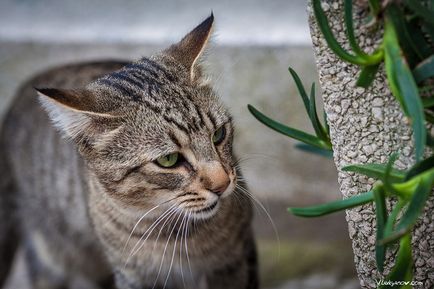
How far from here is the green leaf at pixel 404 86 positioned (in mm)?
1598

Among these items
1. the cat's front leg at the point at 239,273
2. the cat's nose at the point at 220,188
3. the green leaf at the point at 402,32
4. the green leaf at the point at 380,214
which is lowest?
the cat's front leg at the point at 239,273

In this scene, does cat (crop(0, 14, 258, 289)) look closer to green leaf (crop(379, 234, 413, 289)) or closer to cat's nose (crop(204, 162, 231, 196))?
cat's nose (crop(204, 162, 231, 196))

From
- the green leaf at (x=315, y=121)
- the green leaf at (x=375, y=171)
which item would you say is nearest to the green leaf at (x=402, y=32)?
the green leaf at (x=375, y=171)

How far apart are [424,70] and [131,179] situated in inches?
41.5

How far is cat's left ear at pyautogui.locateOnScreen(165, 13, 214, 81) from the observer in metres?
2.49

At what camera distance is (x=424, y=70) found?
1698 mm

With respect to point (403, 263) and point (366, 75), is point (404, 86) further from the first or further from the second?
point (403, 263)

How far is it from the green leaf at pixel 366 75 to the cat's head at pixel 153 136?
0.62 metres

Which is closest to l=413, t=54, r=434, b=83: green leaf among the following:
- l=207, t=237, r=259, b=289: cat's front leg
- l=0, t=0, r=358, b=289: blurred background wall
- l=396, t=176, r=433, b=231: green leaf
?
l=396, t=176, r=433, b=231: green leaf

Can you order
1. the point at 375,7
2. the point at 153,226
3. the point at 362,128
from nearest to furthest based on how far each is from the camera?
the point at 375,7 < the point at 362,128 < the point at 153,226

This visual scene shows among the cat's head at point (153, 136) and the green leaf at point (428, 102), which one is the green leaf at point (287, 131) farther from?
the green leaf at point (428, 102)

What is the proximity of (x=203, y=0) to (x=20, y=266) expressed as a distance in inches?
69.4

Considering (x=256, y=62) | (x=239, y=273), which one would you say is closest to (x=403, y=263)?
(x=239, y=273)

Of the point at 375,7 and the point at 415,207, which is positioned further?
the point at 375,7
